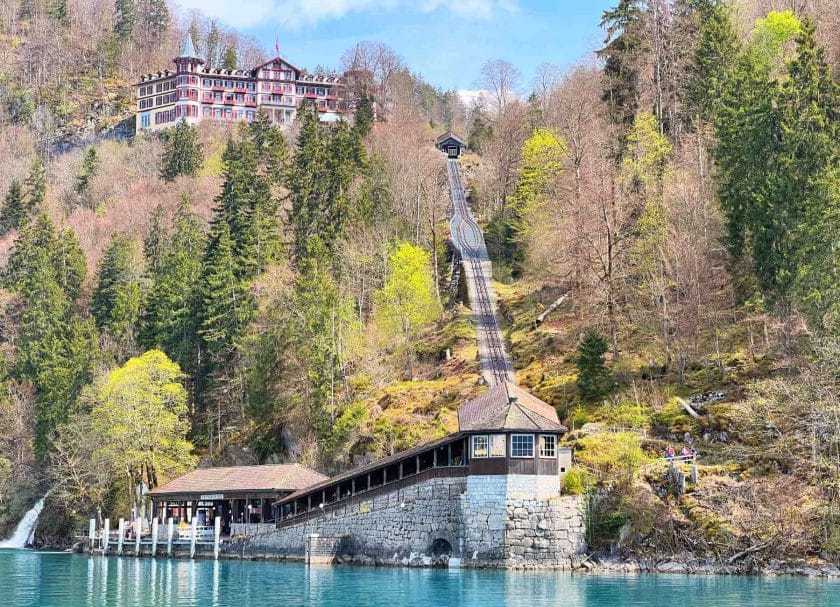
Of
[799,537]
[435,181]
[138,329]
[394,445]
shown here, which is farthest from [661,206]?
[138,329]

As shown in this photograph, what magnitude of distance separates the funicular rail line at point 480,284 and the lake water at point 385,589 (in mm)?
20233

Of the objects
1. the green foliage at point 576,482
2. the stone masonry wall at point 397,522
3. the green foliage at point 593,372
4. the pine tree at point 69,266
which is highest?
the pine tree at point 69,266

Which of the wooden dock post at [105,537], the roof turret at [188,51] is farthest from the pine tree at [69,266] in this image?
the roof turret at [188,51]

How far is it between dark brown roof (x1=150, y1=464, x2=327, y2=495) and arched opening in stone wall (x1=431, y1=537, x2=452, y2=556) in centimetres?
1076

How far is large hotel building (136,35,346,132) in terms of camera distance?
146m

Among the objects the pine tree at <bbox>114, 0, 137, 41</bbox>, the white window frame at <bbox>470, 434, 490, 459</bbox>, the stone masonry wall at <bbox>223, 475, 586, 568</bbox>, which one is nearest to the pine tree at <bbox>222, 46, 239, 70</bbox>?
the pine tree at <bbox>114, 0, 137, 41</bbox>

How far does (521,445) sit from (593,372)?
1039cm

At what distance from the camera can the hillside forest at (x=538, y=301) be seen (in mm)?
49406

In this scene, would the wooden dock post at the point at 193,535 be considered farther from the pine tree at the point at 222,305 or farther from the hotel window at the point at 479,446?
the hotel window at the point at 479,446

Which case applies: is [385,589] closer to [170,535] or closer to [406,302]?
[170,535]

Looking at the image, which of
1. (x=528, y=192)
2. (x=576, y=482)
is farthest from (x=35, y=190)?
(x=576, y=482)

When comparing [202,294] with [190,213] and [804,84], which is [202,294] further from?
[804,84]

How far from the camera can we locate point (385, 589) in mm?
42344

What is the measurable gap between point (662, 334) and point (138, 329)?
4412 centimetres
